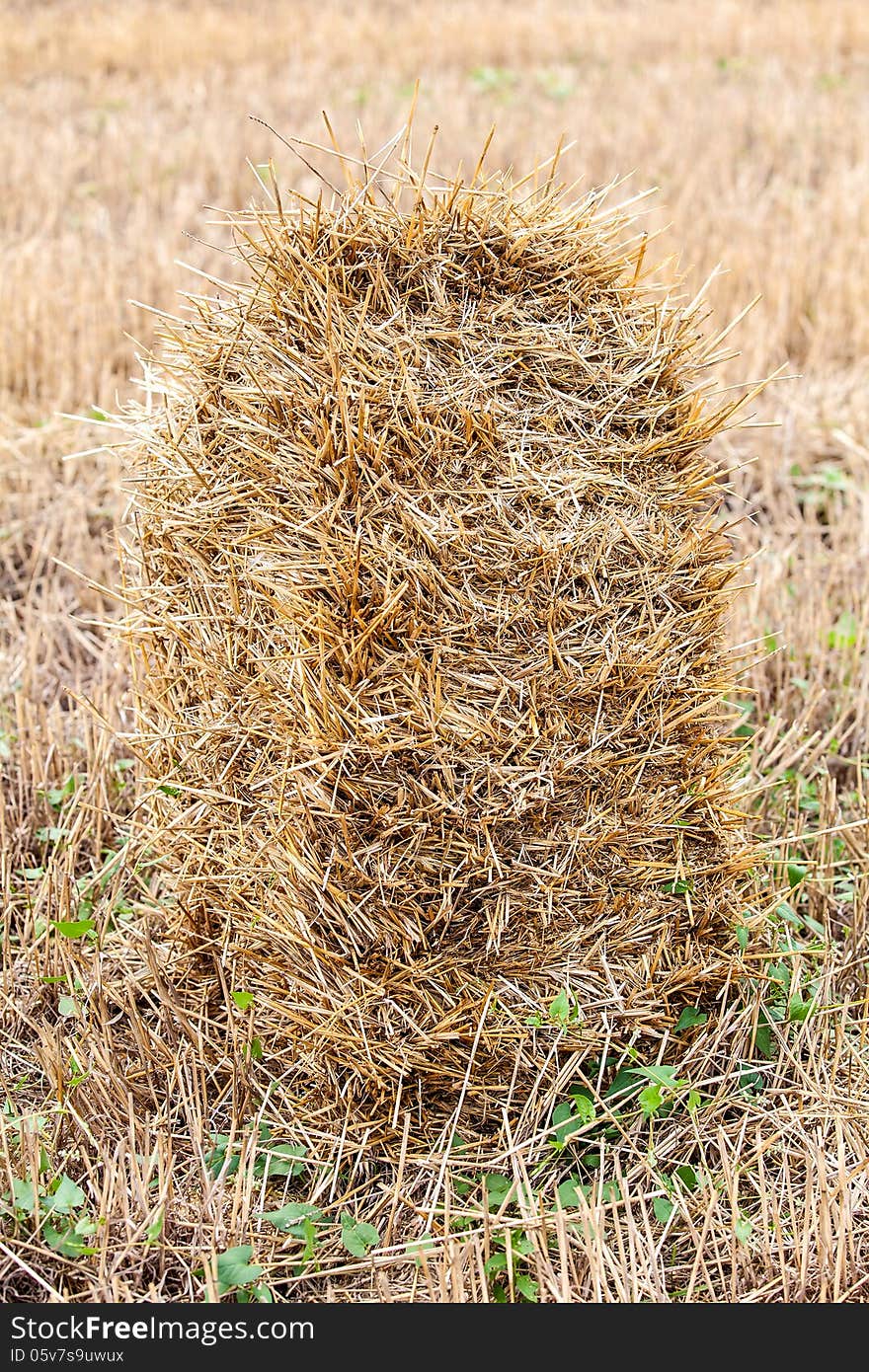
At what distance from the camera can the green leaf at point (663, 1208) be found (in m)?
1.82

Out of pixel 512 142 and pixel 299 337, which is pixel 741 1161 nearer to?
pixel 299 337

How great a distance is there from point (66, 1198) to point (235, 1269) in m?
0.32

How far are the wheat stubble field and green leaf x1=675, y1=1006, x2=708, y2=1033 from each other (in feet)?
0.08

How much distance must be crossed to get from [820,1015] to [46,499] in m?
2.96

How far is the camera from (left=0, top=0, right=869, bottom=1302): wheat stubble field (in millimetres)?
1767

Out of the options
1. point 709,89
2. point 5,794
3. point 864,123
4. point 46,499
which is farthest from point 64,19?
point 5,794

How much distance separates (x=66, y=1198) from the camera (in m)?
1.79

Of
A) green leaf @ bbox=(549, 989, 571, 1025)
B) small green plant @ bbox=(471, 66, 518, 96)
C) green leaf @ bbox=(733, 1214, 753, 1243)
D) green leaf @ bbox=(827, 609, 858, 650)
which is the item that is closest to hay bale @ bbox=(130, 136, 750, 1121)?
green leaf @ bbox=(549, 989, 571, 1025)

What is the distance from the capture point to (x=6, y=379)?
4.41 m

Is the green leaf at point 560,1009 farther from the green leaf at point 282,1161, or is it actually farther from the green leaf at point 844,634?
the green leaf at point 844,634

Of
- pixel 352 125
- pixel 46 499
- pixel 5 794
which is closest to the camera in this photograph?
pixel 5 794

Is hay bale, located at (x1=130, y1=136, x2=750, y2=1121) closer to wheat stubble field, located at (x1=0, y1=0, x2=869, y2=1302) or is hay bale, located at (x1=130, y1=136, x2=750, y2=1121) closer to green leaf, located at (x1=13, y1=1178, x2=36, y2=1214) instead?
wheat stubble field, located at (x1=0, y1=0, x2=869, y2=1302)

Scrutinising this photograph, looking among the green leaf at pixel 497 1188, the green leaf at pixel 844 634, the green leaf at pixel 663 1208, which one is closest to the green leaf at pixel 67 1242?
the green leaf at pixel 497 1188

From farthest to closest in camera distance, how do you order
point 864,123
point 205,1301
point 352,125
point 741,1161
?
point 864,123 < point 352,125 < point 741,1161 < point 205,1301
